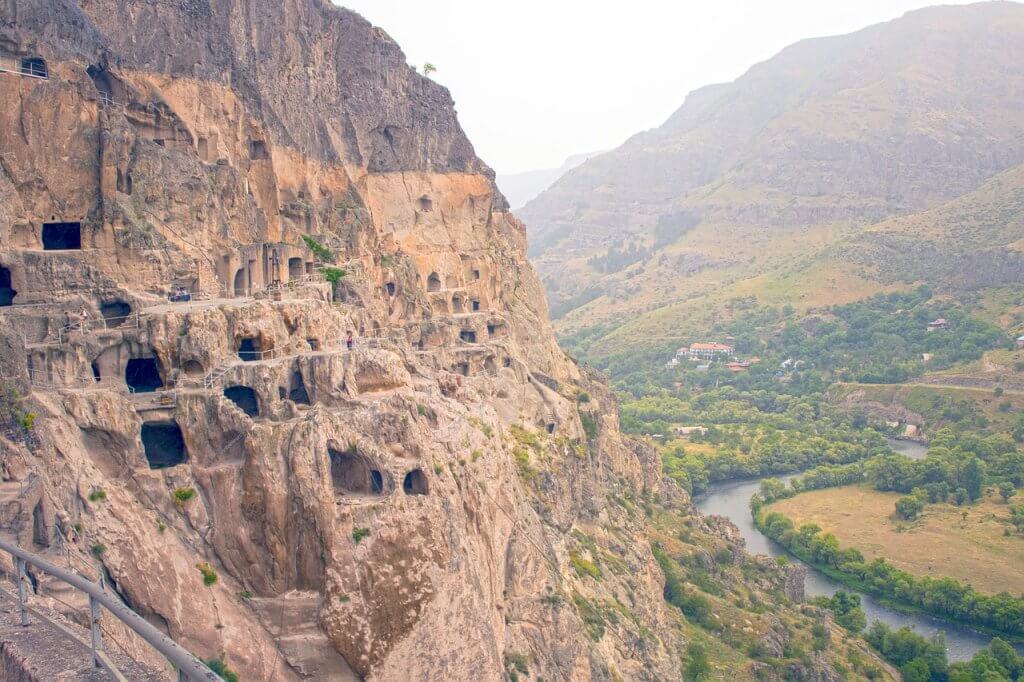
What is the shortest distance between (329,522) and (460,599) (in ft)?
17.8

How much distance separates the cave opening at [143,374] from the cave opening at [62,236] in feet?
17.9

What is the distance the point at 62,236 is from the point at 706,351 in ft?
480

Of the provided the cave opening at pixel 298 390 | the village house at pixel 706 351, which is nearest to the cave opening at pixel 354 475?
the cave opening at pixel 298 390

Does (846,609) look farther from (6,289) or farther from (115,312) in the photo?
(6,289)

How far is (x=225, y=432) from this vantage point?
32.0m

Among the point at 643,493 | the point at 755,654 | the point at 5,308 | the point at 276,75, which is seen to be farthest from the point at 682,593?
the point at 5,308

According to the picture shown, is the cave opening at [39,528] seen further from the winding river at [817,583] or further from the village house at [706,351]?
the village house at [706,351]

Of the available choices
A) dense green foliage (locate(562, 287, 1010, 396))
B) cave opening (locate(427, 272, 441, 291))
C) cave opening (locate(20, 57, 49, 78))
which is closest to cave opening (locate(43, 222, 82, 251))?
cave opening (locate(20, 57, 49, 78))

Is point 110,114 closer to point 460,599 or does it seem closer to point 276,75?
point 276,75

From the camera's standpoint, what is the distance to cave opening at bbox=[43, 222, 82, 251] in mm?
36062

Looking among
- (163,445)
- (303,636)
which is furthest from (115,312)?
(303,636)

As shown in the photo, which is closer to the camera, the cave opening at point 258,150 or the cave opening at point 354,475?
the cave opening at point 354,475

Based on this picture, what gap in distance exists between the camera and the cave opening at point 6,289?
33.3 m

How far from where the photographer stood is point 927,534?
88875 mm
